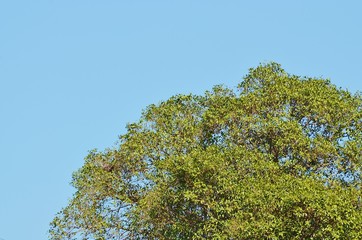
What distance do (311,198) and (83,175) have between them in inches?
496

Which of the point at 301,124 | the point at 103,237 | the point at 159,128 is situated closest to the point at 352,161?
the point at 301,124

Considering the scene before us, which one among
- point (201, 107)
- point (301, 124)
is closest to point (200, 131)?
point (201, 107)

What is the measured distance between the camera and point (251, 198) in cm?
3097

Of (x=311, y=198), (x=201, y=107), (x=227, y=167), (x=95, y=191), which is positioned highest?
(x=201, y=107)

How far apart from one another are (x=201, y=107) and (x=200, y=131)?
1791 millimetres

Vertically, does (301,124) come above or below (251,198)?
above

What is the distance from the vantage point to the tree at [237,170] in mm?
30875

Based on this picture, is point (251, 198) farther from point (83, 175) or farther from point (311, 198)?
point (83, 175)

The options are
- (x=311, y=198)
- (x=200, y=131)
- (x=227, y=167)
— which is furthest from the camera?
(x=200, y=131)

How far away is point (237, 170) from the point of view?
33.8 m

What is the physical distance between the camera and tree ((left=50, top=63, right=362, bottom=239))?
1216 inches

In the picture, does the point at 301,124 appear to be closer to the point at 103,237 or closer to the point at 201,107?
the point at 201,107

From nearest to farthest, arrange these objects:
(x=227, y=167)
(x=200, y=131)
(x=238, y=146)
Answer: (x=227, y=167), (x=238, y=146), (x=200, y=131)

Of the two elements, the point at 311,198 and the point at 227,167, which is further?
the point at 227,167
